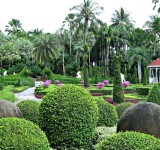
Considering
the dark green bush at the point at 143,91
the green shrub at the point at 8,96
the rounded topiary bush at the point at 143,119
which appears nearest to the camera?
the rounded topiary bush at the point at 143,119

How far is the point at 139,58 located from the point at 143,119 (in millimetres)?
41727

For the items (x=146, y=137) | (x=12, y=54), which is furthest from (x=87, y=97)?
(x=12, y=54)

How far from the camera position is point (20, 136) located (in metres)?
4.59

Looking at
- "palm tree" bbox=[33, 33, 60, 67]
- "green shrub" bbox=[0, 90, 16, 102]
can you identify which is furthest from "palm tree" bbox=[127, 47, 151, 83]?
"green shrub" bbox=[0, 90, 16, 102]

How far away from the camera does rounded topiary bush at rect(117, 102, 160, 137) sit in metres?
5.50

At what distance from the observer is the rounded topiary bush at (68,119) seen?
5.95m

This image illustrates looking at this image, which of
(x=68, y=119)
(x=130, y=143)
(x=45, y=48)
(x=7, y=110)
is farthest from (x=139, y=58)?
(x=130, y=143)

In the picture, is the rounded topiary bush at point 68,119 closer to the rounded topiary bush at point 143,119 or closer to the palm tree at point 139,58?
the rounded topiary bush at point 143,119

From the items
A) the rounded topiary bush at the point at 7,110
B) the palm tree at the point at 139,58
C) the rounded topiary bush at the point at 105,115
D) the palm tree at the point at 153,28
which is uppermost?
the palm tree at the point at 153,28

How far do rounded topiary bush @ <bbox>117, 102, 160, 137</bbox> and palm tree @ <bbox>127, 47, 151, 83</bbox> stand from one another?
41.5m

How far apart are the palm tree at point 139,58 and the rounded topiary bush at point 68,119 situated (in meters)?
41.2

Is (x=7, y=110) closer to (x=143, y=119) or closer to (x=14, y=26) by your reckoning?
(x=143, y=119)

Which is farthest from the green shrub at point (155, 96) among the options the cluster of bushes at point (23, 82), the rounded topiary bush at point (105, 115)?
the cluster of bushes at point (23, 82)

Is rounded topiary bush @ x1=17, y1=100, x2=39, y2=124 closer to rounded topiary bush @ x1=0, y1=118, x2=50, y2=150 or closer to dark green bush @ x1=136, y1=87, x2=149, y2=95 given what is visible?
rounded topiary bush @ x1=0, y1=118, x2=50, y2=150
